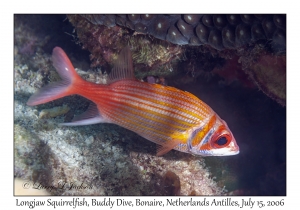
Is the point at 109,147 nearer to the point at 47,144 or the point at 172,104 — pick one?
the point at 47,144

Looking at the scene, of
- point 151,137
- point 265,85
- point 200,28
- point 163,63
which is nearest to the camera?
point 151,137

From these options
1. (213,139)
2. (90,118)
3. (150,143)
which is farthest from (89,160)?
(213,139)

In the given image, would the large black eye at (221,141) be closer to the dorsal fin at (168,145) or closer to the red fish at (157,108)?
the red fish at (157,108)

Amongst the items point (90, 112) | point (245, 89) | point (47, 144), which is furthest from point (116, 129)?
point (245, 89)

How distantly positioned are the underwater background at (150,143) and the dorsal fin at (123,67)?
97cm

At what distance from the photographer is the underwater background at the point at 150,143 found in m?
3.08

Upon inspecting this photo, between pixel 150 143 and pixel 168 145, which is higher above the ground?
pixel 168 145

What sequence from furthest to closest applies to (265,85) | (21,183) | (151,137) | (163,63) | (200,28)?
(163,63) → (265,85) → (200,28) → (151,137) → (21,183)

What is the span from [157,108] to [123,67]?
2.29 feet

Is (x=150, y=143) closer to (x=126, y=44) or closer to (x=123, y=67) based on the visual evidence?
(x=123, y=67)

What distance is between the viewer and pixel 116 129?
386 cm

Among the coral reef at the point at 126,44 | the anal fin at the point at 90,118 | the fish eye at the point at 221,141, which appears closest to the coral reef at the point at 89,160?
the anal fin at the point at 90,118

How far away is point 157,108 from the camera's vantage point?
110 inches
